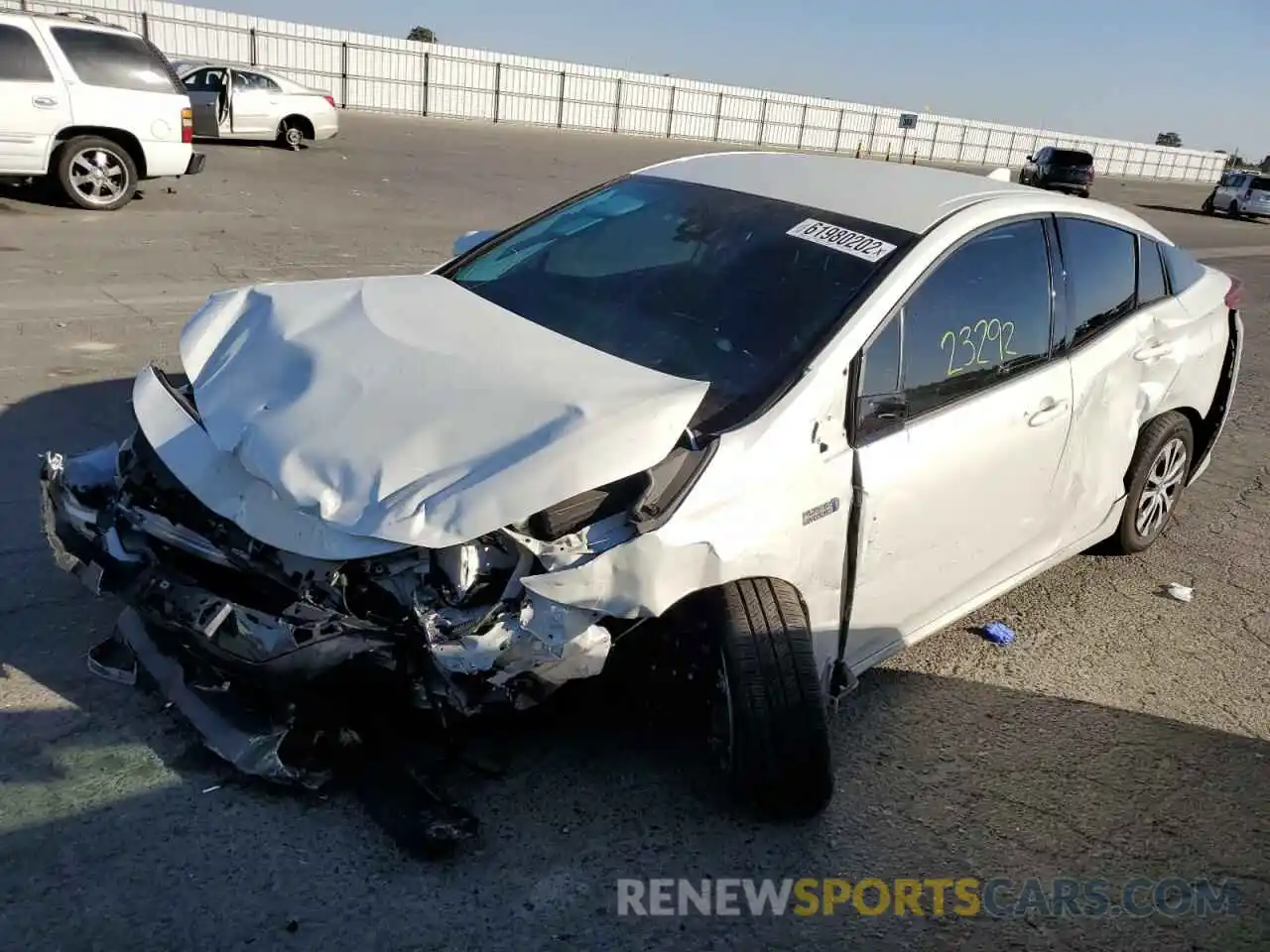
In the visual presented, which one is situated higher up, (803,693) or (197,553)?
(197,553)

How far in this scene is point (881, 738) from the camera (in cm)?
336

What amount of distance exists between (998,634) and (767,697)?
1.75m

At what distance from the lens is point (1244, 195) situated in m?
31.1

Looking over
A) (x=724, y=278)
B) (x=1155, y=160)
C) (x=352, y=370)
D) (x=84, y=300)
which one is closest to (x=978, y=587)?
(x=724, y=278)

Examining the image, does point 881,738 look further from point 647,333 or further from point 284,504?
point 284,504

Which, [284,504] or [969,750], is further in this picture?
[969,750]

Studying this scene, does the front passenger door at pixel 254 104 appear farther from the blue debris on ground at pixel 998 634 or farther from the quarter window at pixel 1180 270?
the blue debris on ground at pixel 998 634

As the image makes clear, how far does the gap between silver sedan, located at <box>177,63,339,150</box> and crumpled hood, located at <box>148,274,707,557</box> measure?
18.0m

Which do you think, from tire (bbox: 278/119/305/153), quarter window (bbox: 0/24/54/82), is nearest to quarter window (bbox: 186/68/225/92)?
tire (bbox: 278/119/305/153)

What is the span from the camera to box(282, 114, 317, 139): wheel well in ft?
66.0

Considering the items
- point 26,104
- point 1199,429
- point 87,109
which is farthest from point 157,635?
point 87,109

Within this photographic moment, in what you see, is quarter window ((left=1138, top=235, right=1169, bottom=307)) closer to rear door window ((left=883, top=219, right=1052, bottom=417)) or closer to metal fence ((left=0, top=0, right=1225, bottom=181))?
rear door window ((left=883, top=219, right=1052, bottom=417))

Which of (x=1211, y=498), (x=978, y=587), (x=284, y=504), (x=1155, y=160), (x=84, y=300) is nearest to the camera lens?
(x=284, y=504)

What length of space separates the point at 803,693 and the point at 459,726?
1020 millimetres
